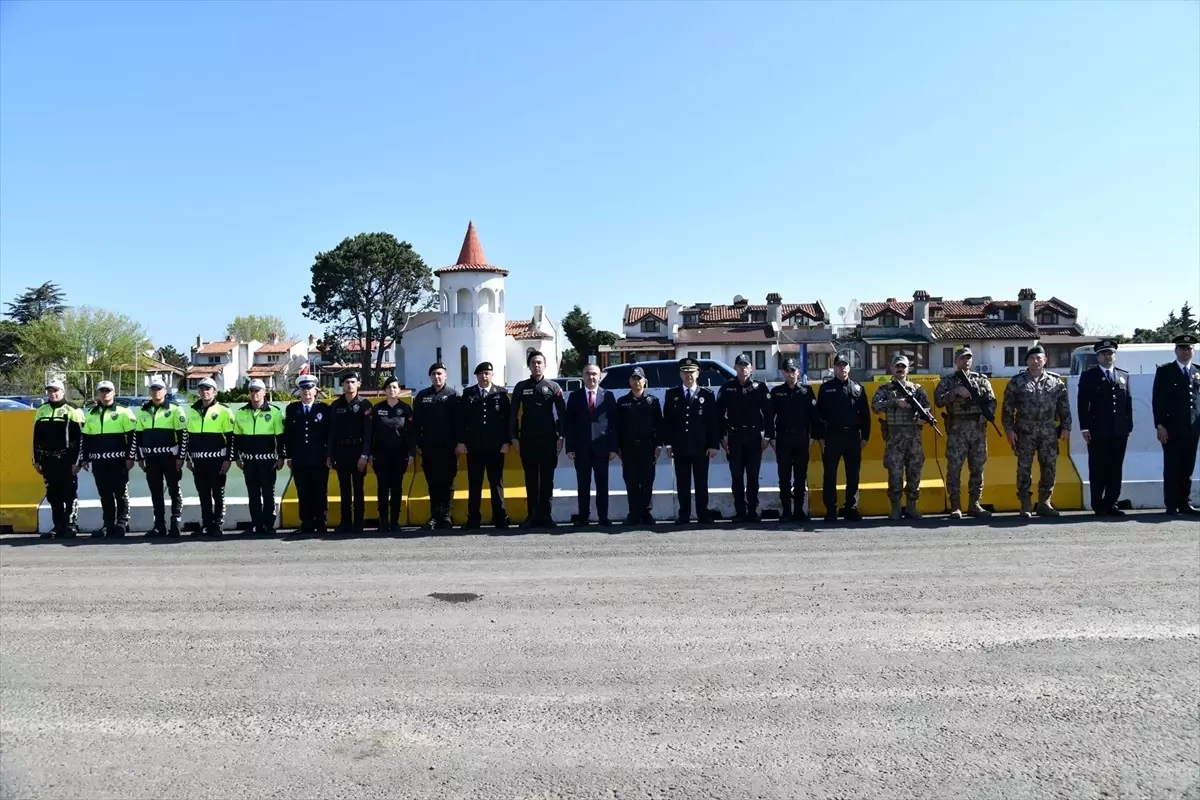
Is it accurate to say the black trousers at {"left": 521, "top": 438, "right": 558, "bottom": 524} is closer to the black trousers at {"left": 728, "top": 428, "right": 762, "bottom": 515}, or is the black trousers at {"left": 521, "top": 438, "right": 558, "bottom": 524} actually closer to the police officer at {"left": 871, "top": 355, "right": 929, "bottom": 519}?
the black trousers at {"left": 728, "top": 428, "right": 762, "bottom": 515}

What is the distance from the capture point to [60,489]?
1039cm

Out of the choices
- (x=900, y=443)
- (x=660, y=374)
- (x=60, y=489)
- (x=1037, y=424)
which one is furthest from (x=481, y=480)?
(x=660, y=374)

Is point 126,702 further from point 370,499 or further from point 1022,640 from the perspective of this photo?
point 370,499

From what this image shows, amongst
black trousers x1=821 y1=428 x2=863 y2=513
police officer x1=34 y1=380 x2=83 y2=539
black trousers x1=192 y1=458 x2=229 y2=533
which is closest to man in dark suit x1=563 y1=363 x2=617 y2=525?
black trousers x1=821 y1=428 x2=863 y2=513

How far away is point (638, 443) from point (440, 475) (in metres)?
2.36

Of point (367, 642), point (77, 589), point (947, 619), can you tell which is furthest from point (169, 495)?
point (947, 619)

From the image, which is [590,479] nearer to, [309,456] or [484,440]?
[484,440]

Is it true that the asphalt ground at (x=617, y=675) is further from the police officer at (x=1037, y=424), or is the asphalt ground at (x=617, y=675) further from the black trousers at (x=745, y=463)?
the black trousers at (x=745, y=463)

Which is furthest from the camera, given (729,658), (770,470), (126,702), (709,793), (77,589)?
(770,470)

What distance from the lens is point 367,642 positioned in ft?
18.7

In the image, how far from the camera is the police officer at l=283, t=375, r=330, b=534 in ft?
33.4

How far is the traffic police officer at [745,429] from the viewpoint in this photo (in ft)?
33.3

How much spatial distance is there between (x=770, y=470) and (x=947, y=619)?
16.5ft

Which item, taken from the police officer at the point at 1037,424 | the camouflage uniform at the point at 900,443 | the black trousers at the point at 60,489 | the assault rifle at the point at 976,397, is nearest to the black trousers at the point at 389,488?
the black trousers at the point at 60,489
